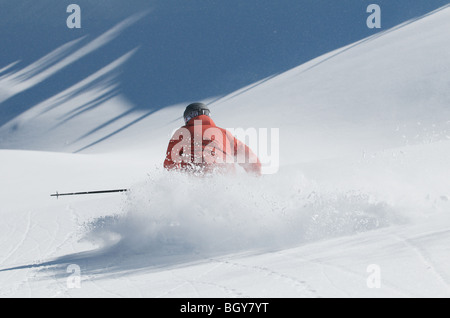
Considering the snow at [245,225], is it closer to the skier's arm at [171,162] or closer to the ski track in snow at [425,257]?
the ski track in snow at [425,257]

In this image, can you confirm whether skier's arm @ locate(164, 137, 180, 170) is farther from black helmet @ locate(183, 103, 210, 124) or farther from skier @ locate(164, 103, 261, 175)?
black helmet @ locate(183, 103, 210, 124)

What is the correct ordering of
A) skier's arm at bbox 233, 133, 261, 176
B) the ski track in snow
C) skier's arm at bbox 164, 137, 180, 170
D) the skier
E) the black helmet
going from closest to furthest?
the ski track in snow
the skier
skier's arm at bbox 164, 137, 180, 170
the black helmet
skier's arm at bbox 233, 133, 261, 176

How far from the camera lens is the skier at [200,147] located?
15.3ft

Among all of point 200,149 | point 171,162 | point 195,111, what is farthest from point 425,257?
point 195,111

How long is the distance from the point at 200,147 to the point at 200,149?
0.03 m

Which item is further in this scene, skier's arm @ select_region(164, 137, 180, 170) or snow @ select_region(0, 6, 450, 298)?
skier's arm @ select_region(164, 137, 180, 170)

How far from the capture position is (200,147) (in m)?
4.76

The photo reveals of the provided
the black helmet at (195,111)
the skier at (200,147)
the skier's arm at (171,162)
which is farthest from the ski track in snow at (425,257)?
the black helmet at (195,111)

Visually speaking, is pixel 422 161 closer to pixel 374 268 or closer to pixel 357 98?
pixel 374 268

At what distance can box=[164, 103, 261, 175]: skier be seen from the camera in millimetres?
4672

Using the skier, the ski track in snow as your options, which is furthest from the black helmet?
the ski track in snow
